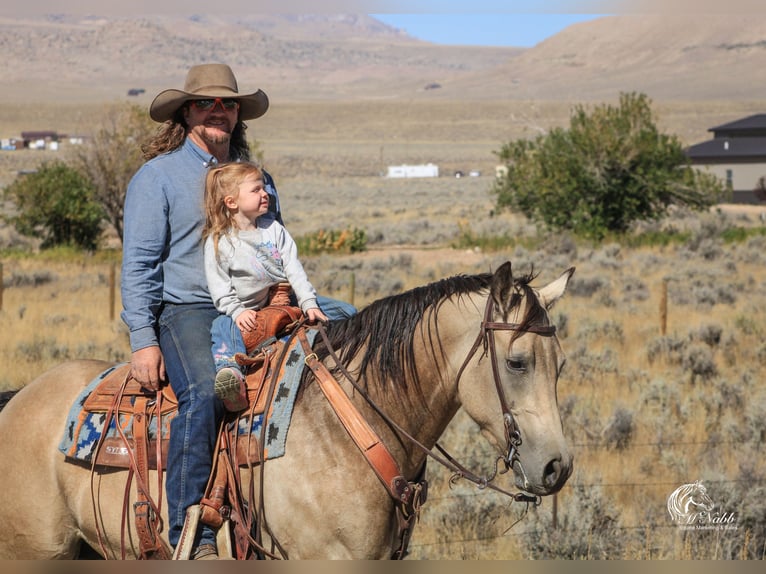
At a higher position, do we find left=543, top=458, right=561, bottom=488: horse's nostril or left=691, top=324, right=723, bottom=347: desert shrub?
left=543, top=458, right=561, bottom=488: horse's nostril

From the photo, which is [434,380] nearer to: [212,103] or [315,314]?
[315,314]

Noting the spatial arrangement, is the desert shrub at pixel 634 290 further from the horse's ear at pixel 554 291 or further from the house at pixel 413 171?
the house at pixel 413 171

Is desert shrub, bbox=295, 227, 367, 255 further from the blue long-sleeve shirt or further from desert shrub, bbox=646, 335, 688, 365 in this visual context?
the blue long-sleeve shirt

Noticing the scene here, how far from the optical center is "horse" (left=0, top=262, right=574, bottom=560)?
143 inches

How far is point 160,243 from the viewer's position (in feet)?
13.7

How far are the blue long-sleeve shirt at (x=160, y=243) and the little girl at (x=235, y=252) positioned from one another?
4.4 inches

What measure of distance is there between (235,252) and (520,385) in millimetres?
1357

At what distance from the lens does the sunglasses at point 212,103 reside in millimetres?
4430

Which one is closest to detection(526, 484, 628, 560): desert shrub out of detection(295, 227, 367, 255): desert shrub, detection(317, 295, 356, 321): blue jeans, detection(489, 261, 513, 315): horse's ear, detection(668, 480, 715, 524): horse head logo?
detection(668, 480, 715, 524): horse head logo

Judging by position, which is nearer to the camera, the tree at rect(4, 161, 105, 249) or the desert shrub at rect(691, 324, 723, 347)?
the desert shrub at rect(691, 324, 723, 347)

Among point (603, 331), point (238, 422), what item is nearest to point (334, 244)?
point (603, 331)

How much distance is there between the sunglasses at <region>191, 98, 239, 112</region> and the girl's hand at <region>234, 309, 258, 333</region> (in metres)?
1.00

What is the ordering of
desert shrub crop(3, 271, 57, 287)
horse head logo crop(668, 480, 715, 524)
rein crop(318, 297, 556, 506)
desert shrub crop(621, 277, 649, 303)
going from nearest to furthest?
rein crop(318, 297, 556, 506)
horse head logo crop(668, 480, 715, 524)
desert shrub crop(621, 277, 649, 303)
desert shrub crop(3, 271, 57, 287)

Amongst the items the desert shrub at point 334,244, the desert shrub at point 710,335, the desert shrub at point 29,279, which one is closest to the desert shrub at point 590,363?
the desert shrub at point 710,335
